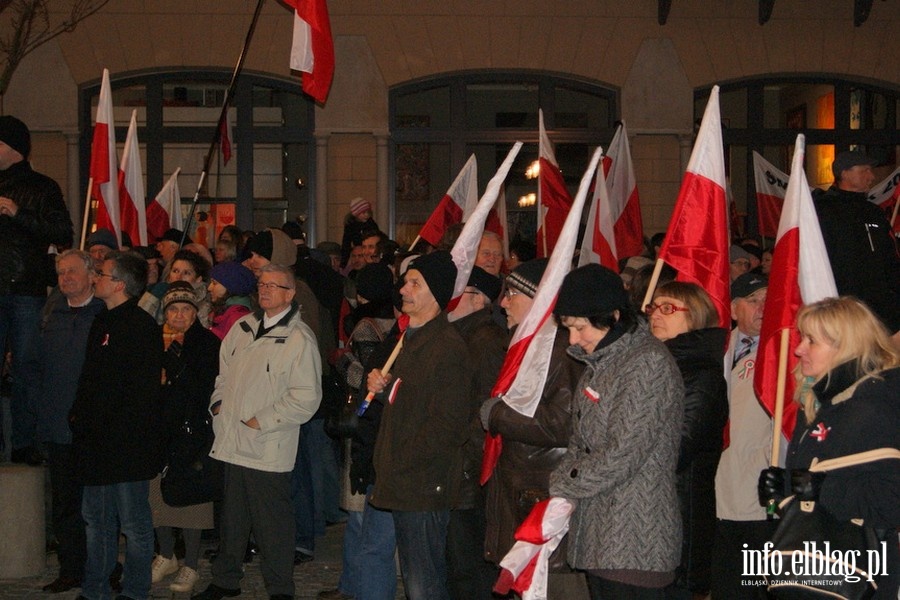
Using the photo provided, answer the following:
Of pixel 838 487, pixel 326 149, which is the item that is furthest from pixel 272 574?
pixel 326 149

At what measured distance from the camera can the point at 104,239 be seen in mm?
8898

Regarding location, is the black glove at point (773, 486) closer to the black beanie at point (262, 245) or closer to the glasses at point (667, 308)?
the glasses at point (667, 308)

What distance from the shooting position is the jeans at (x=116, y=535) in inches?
274

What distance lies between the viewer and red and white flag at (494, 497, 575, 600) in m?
4.85

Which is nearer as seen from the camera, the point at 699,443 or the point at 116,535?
the point at 699,443

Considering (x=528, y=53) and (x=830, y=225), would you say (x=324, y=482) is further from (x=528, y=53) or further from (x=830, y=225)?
(x=528, y=53)

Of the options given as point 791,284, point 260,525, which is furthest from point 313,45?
point 791,284

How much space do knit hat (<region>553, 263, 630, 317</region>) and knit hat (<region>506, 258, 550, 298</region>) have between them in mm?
1139

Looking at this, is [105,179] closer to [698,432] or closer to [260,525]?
[260,525]

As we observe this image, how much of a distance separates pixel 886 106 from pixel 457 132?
6261mm

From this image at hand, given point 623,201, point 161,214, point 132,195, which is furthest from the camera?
point 161,214

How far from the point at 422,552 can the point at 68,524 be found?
284cm

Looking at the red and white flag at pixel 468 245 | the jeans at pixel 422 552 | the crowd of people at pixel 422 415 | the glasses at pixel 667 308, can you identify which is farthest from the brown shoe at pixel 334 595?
the glasses at pixel 667 308

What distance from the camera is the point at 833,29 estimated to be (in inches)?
664
